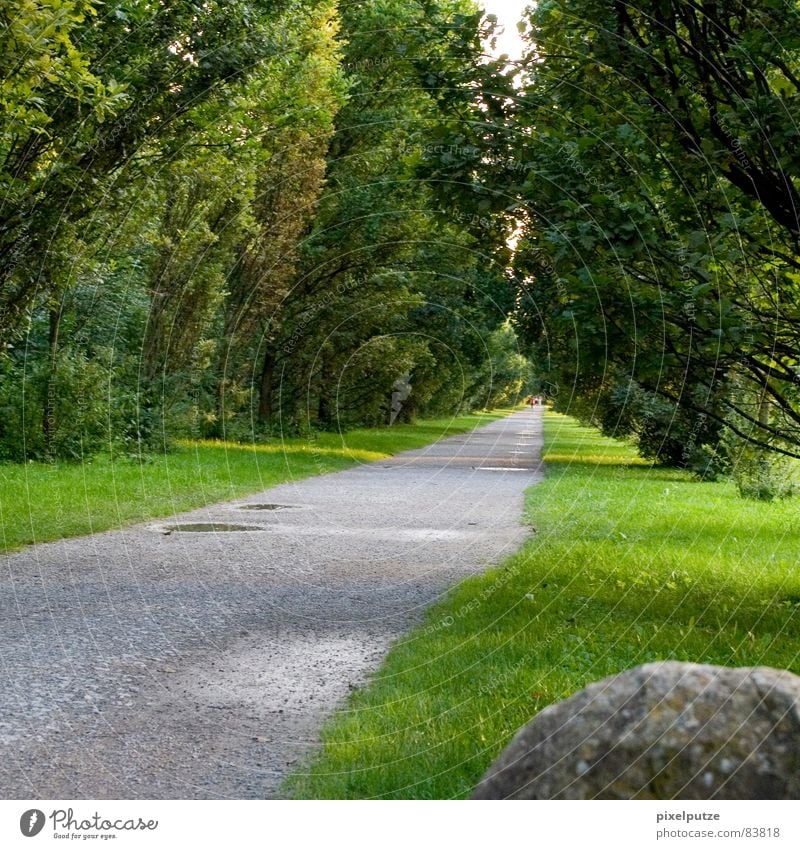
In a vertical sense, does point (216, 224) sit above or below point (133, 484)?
above

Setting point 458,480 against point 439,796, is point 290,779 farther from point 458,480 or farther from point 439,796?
point 458,480

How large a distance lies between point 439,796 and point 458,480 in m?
20.7

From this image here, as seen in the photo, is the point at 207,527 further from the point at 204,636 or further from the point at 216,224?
the point at 216,224

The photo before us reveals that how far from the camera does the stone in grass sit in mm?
3422

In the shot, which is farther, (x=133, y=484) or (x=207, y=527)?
(x=133, y=484)

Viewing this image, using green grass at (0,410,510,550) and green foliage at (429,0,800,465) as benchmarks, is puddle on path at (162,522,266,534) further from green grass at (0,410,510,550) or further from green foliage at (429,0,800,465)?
green foliage at (429,0,800,465)

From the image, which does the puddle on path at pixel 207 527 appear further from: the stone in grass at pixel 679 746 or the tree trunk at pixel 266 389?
the tree trunk at pixel 266 389

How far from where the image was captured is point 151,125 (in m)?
15.9

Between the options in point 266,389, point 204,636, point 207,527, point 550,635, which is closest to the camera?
point 550,635

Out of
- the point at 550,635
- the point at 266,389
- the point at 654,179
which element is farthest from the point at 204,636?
the point at 266,389

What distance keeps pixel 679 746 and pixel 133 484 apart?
16.9 meters

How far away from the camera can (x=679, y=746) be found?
3.44 m

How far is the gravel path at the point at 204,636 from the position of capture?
5535 millimetres
